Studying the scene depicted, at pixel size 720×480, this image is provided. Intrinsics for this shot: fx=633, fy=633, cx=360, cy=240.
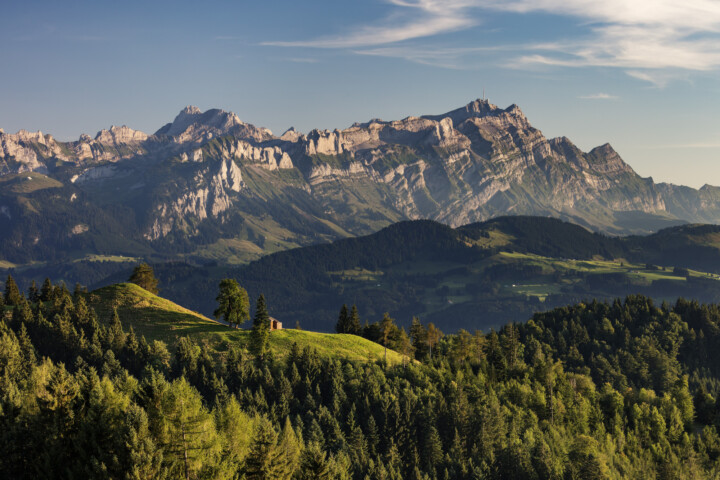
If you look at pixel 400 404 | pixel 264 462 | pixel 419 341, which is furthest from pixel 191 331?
pixel 264 462

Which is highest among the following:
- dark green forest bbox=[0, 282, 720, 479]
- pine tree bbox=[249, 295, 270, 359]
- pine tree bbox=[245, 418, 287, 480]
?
pine tree bbox=[245, 418, 287, 480]

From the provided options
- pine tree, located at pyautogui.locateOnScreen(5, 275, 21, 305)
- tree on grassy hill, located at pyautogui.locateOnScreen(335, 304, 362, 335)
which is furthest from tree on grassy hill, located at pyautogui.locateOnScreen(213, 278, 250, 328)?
pine tree, located at pyautogui.locateOnScreen(5, 275, 21, 305)

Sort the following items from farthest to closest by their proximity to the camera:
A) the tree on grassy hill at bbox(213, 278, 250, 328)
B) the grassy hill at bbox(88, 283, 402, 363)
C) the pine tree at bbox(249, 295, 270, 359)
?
the tree on grassy hill at bbox(213, 278, 250, 328) < the grassy hill at bbox(88, 283, 402, 363) < the pine tree at bbox(249, 295, 270, 359)

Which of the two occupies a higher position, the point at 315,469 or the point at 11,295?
the point at 11,295

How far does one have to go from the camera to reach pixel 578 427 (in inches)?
5812

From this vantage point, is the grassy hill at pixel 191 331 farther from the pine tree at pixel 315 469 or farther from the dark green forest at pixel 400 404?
the pine tree at pixel 315 469

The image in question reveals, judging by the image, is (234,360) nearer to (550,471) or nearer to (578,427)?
(550,471)

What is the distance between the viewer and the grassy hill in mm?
145000

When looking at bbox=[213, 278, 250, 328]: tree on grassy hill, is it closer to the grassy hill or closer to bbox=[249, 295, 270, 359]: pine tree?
the grassy hill

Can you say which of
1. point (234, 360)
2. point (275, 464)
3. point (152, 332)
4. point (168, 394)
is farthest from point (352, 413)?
point (168, 394)

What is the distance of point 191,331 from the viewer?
481 feet

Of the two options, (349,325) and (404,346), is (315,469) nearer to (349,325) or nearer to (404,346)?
(404,346)

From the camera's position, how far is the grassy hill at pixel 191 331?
476 ft

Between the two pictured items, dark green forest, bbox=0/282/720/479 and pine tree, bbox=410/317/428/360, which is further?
pine tree, bbox=410/317/428/360
